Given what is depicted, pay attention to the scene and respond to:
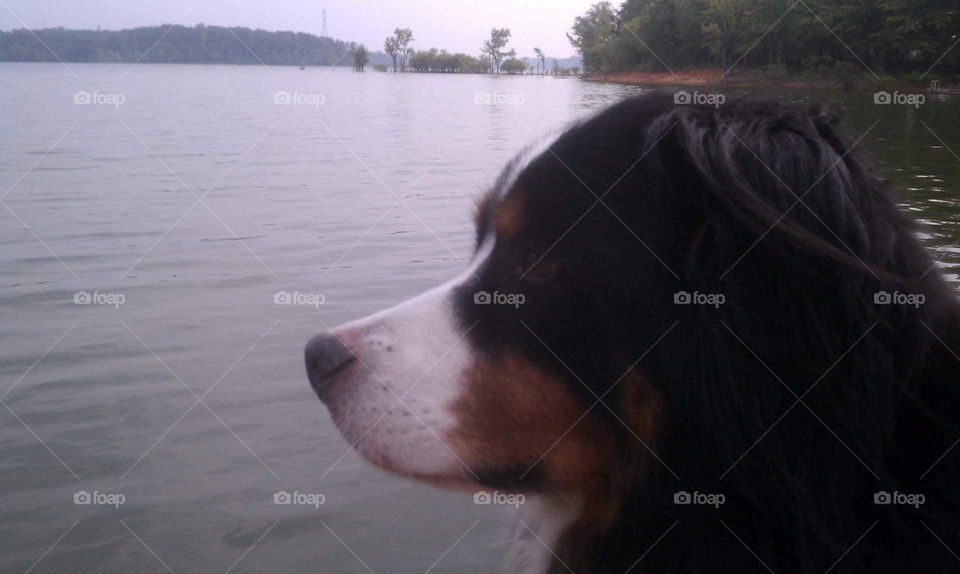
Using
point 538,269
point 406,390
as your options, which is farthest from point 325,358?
point 538,269

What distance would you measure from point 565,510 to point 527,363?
1.69 ft

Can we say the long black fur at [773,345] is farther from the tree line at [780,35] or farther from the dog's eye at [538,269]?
the tree line at [780,35]

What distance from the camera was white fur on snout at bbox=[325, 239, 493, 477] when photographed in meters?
2.28

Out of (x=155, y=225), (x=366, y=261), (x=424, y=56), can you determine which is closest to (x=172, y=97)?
(x=424, y=56)

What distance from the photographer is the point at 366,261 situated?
27.8ft

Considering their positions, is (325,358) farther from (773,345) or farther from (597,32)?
(597,32)

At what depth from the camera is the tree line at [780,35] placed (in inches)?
803

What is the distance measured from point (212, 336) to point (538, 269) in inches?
185

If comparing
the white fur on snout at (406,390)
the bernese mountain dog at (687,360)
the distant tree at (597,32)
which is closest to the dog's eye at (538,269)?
the bernese mountain dog at (687,360)

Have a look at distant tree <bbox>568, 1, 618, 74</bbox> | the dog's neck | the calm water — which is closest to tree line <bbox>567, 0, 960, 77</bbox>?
distant tree <bbox>568, 1, 618, 74</bbox>

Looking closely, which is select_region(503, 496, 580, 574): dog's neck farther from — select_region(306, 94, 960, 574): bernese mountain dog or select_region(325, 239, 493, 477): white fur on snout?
select_region(325, 239, 493, 477): white fur on snout

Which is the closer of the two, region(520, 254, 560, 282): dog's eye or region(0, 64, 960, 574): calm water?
region(520, 254, 560, 282): dog's eye

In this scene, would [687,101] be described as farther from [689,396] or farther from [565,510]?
[565,510]

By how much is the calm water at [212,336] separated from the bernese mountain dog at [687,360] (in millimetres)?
706
